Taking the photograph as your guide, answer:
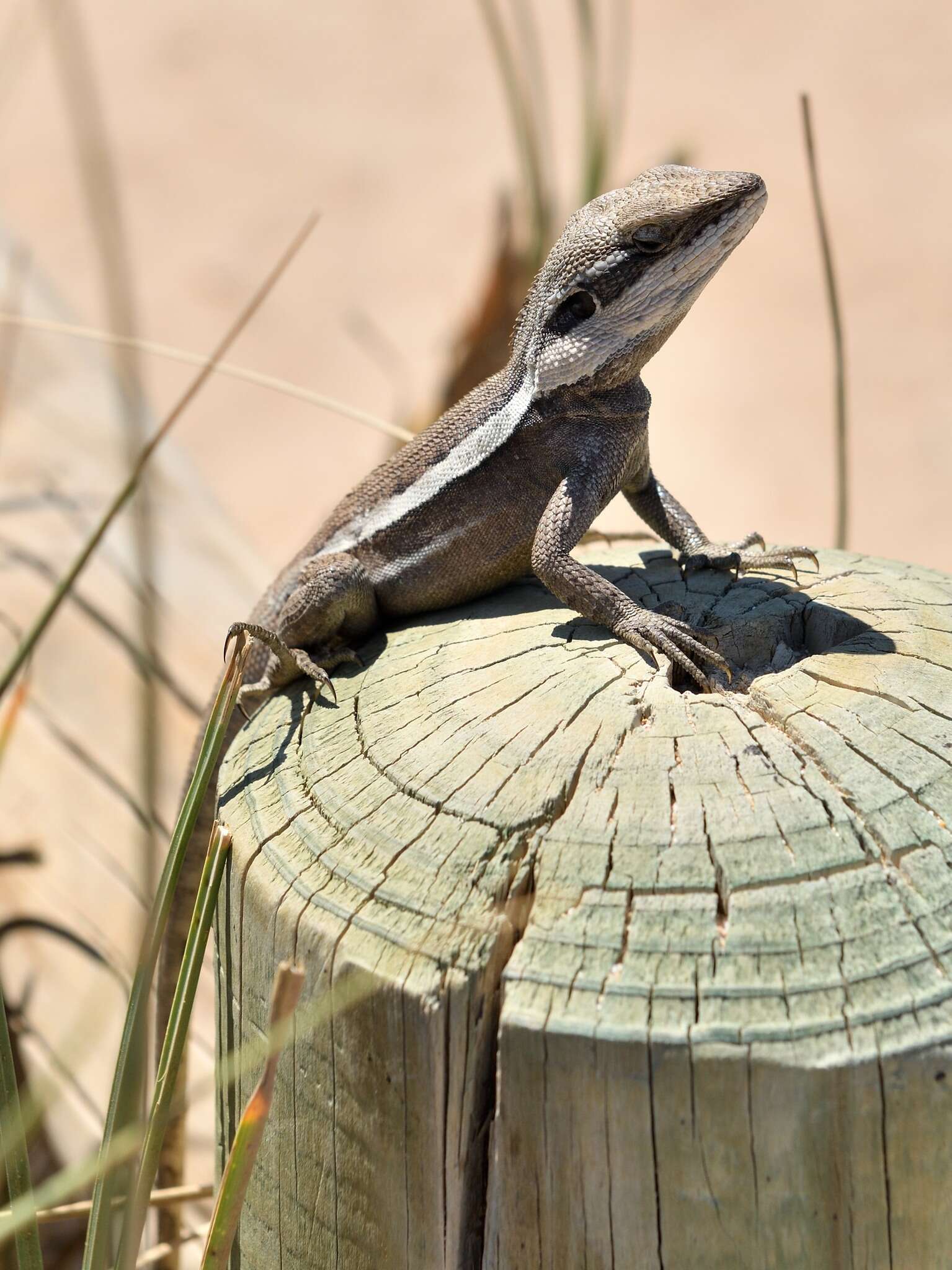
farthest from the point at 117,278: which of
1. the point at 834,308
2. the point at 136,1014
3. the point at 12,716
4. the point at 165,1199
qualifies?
the point at 834,308

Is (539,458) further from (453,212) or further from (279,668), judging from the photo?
(453,212)

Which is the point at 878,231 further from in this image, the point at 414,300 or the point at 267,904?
the point at 267,904

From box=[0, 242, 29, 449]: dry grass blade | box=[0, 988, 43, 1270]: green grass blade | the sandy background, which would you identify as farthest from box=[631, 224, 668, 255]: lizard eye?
the sandy background

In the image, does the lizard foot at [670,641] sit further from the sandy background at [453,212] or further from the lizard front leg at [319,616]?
the sandy background at [453,212]

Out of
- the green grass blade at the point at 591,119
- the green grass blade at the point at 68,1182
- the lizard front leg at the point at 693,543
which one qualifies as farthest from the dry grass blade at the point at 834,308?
the green grass blade at the point at 68,1182

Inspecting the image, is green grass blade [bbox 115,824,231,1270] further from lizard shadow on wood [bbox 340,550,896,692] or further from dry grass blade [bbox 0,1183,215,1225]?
lizard shadow on wood [bbox 340,550,896,692]

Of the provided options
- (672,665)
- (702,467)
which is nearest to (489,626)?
(672,665)
